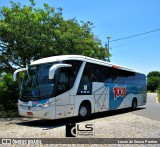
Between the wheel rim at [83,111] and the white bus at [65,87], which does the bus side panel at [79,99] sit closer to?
the white bus at [65,87]

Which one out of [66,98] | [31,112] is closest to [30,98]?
[31,112]

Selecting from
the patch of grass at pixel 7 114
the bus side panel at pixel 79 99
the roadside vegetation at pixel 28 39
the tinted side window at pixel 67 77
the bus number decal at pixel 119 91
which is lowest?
the patch of grass at pixel 7 114

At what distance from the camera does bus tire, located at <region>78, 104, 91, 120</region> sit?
15012mm

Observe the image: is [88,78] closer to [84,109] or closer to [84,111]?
Answer: [84,109]

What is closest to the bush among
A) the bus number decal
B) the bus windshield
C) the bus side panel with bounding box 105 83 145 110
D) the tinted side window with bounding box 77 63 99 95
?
the bus windshield

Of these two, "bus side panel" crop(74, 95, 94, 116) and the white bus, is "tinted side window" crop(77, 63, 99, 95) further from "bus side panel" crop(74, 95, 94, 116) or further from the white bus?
"bus side panel" crop(74, 95, 94, 116)

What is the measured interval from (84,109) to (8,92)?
226 inches

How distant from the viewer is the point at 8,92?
61.0 feet

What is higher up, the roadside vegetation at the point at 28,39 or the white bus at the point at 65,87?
the roadside vegetation at the point at 28,39

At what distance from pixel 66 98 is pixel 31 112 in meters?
1.71

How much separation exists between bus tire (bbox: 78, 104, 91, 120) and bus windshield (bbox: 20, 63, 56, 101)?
2483mm

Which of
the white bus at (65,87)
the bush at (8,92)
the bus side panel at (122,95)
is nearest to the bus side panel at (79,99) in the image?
the white bus at (65,87)

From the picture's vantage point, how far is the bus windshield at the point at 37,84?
43.7 ft

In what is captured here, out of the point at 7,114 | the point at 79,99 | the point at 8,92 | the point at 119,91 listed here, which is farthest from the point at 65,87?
the point at 119,91
